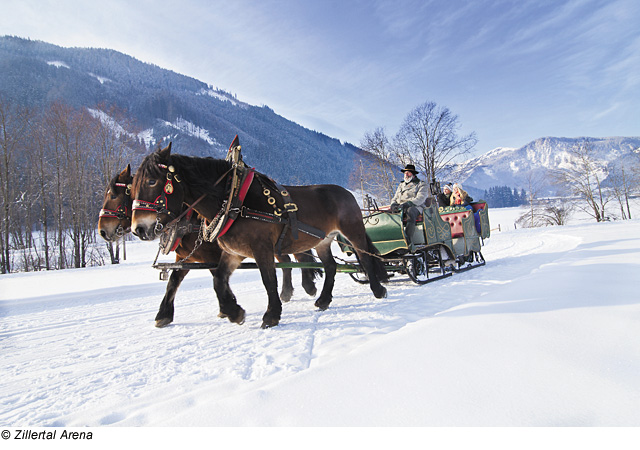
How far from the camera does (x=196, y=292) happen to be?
22.5ft

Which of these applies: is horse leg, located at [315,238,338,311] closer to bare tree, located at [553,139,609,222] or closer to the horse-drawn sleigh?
the horse-drawn sleigh

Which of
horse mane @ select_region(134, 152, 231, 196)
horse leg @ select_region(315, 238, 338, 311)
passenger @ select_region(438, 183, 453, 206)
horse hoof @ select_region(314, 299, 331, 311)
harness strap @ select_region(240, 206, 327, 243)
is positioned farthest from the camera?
passenger @ select_region(438, 183, 453, 206)

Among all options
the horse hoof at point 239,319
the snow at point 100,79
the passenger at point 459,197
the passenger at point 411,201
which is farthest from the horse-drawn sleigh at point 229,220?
the snow at point 100,79

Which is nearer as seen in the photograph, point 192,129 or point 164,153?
point 164,153

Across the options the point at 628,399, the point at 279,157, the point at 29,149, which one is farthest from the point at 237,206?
the point at 279,157

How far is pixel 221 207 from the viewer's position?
364cm

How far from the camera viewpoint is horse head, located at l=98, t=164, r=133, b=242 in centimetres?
411

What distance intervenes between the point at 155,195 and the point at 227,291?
4.45 ft

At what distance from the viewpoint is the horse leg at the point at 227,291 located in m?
3.73

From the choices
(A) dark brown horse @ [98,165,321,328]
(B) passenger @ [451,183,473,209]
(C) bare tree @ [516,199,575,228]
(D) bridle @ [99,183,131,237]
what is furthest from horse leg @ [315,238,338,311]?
(C) bare tree @ [516,199,575,228]

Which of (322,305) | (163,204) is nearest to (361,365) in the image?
(322,305)

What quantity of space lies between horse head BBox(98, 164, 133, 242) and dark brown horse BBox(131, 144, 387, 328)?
1111 millimetres

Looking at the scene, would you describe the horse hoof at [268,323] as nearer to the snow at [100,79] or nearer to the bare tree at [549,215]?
the bare tree at [549,215]

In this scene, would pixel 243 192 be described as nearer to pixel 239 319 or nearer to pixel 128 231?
pixel 239 319
